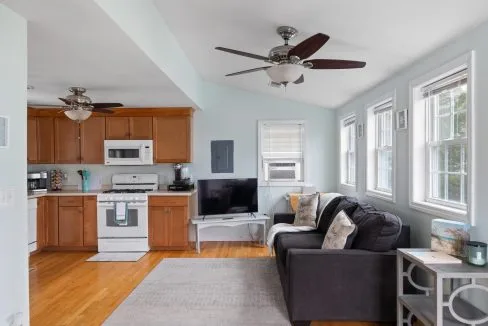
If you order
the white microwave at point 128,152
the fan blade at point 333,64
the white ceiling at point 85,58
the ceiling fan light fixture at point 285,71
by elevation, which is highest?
the white ceiling at point 85,58

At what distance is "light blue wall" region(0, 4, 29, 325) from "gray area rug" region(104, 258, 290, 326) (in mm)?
976

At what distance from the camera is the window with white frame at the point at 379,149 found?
154 inches

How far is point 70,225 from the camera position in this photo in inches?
204

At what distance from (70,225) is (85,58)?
321 centimetres

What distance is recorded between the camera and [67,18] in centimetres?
210

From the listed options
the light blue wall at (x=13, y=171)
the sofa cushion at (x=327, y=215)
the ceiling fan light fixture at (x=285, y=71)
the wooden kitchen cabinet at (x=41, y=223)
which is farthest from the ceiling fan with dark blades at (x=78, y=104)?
the sofa cushion at (x=327, y=215)

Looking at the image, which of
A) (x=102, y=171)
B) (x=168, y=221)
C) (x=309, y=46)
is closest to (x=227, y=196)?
(x=168, y=221)

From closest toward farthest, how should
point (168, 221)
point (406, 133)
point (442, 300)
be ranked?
1. point (442, 300)
2. point (406, 133)
3. point (168, 221)

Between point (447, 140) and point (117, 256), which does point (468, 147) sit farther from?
point (117, 256)

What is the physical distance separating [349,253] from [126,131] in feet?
13.2

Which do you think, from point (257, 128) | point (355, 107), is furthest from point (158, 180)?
point (355, 107)

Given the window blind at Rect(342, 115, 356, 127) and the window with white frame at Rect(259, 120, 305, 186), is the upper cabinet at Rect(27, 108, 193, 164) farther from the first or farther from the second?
the window blind at Rect(342, 115, 356, 127)

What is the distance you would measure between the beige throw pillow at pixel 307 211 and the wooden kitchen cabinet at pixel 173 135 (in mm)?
1960

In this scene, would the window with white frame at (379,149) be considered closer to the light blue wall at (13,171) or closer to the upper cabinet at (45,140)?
the light blue wall at (13,171)
